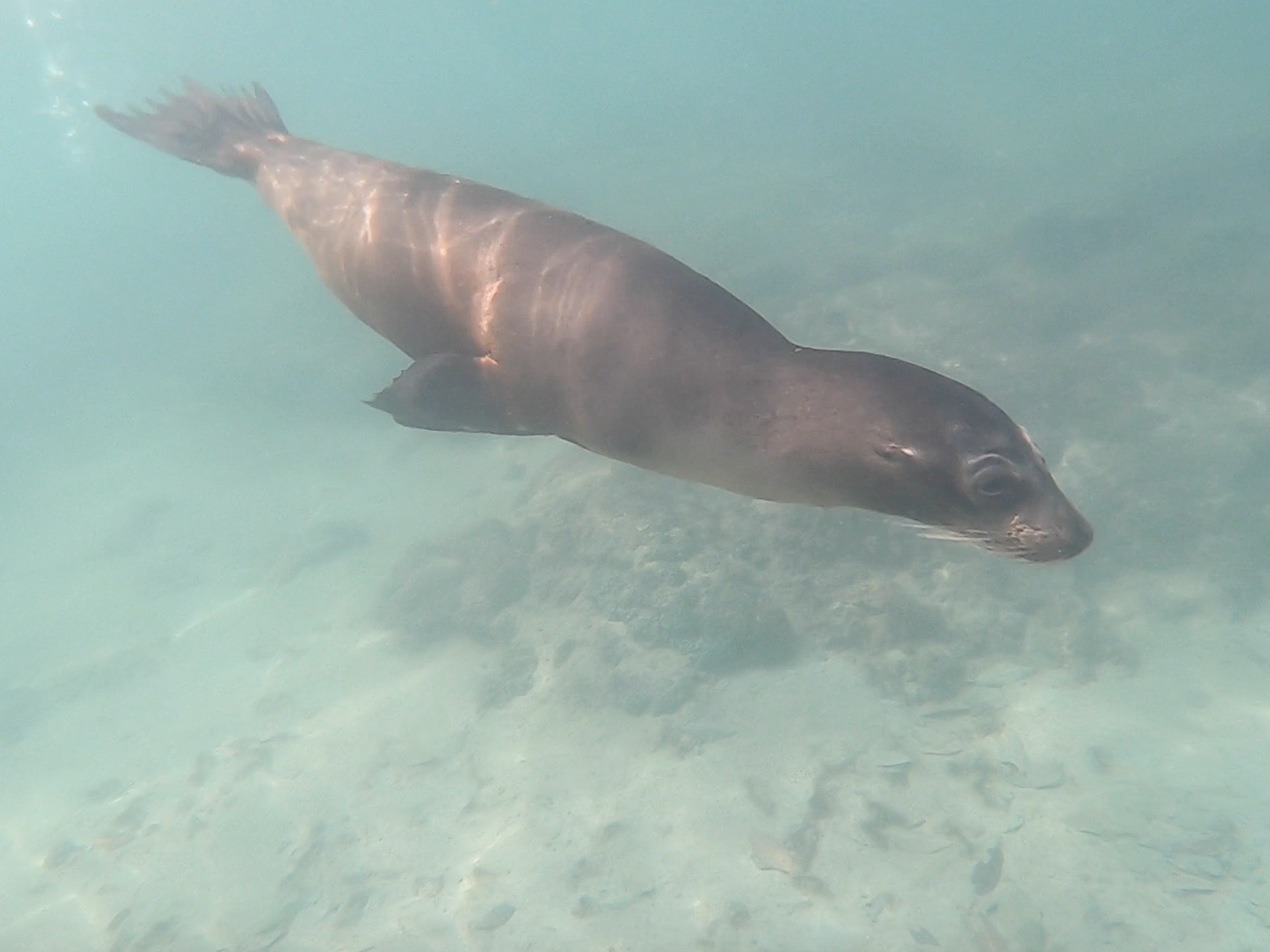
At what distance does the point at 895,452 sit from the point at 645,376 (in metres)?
0.90

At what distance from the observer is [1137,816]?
7.13m

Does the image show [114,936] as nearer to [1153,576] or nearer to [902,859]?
[902,859]

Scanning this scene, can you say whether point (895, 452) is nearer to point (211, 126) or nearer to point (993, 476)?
point (993, 476)

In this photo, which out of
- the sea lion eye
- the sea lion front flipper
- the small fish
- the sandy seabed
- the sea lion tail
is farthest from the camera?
the small fish

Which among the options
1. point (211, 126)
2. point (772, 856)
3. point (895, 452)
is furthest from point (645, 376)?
point (772, 856)

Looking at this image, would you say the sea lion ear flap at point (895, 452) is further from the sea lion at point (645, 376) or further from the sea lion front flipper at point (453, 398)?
the sea lion front flipper at point (453, 398)

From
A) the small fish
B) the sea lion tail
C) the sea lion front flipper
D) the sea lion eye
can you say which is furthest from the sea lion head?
the small fish

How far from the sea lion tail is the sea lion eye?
5336 millimetres

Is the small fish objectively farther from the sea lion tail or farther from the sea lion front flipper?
the sea lion tail

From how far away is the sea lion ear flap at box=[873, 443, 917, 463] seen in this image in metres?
2.21

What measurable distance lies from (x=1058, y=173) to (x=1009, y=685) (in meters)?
20.8

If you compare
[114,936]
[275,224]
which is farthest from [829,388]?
[275,224]

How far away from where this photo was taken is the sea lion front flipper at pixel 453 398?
3197mm

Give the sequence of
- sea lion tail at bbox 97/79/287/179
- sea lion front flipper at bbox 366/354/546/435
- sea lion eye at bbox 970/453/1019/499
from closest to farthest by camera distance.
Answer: sea lion eye at bbox 970/453/1019/499, sea lion front flipper at bbox 366/354/546/435, sea lion tail at bbox 97/79/287/179
